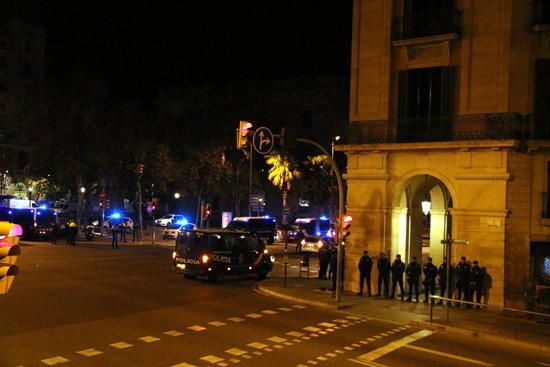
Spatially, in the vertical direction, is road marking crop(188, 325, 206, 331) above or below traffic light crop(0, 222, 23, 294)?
below

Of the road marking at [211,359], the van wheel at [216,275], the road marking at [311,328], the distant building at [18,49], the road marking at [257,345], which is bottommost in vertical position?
the road marking at [311,328]

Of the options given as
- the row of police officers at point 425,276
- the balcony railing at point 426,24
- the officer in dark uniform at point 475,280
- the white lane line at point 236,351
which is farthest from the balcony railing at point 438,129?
the white lane line at point 236,351

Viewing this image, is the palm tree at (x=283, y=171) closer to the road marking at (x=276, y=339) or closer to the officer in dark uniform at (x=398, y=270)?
the officer in dark uniform at (x=398, y=270)

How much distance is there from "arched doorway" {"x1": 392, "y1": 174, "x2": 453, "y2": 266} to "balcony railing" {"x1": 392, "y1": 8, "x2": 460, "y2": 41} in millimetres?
5019

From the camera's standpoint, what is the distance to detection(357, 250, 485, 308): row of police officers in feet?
63.0

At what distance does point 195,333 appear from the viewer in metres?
13.5

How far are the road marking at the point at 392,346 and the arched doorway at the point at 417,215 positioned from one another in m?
7.31

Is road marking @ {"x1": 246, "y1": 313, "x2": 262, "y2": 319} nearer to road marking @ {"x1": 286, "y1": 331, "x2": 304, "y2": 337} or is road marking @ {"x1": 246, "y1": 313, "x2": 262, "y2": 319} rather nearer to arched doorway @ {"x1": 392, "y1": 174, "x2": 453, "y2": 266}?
road marking @ {"x1": 286, "y1": 331, "x2": 304, "y2": 337}

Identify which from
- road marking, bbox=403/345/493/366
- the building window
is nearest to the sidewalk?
road marking, bbox=403/345/493/366

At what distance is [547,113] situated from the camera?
19469 millimetres

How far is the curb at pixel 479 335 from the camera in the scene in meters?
13.9

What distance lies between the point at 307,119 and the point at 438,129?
43684 millimetres

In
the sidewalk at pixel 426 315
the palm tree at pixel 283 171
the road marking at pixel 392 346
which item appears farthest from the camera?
the palm tree at pixel 283 171

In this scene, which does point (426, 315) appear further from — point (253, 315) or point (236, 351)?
point (236, 351)
